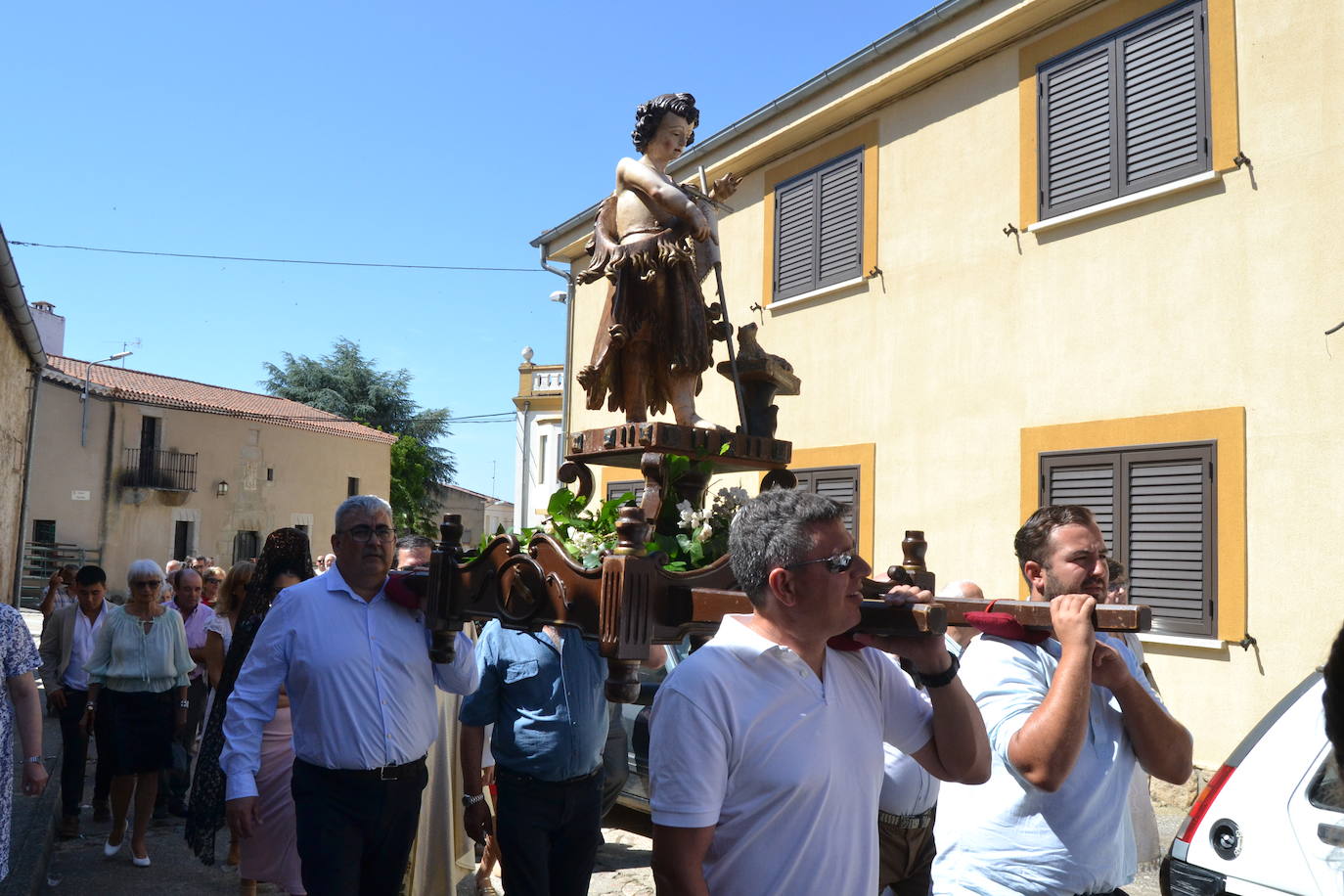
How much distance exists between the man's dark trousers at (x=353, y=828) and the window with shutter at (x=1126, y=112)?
22.5 feet

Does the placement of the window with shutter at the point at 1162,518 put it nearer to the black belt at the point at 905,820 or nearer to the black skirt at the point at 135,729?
the black belt at the point at 905,820

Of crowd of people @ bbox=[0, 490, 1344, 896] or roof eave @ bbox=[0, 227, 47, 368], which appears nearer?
crowd of people @ bbox=[0, 490, 1344, 896]

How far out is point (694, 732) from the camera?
2.08 m

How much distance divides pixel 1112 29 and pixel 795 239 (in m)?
3.71

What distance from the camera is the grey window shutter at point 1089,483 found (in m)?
8.10

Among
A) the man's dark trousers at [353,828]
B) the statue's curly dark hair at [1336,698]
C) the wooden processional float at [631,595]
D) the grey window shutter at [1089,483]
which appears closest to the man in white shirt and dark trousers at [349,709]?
the man's dark trousers at [353,828]

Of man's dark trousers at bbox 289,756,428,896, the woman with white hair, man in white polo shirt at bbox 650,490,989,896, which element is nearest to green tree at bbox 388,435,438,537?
the woman with white hair

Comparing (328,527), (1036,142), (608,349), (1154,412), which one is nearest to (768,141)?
(1036,142)

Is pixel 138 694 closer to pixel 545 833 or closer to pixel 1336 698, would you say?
pixel 545 833

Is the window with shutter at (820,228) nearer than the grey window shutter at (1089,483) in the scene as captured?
No

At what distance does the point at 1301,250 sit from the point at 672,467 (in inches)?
217

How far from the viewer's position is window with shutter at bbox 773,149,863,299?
10570mm

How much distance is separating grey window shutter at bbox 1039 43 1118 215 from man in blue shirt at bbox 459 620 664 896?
6.09 m

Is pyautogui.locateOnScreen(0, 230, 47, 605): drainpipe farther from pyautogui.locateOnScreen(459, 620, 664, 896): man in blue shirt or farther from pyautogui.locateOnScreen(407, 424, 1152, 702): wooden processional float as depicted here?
pyautogui.locateOnScreen(407, 424, 1152, 702): wooden processional float
